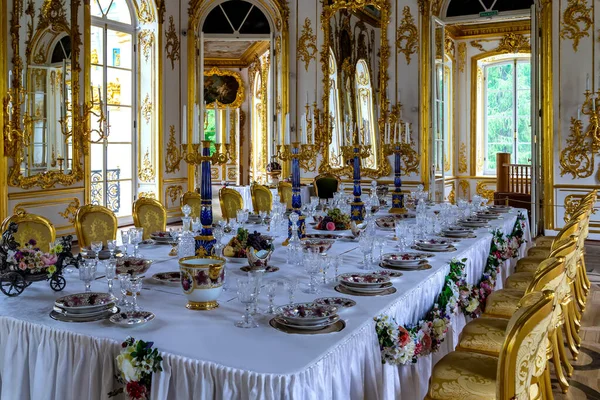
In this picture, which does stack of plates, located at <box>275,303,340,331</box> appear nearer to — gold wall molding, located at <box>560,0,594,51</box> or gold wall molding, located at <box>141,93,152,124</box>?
gold wall molding, located at <box>560,0,594,51</box>

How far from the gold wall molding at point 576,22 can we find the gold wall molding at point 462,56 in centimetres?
429

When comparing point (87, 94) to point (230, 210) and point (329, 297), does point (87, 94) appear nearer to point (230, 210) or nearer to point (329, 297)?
point (230, 210)

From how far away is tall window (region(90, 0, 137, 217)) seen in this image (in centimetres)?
821

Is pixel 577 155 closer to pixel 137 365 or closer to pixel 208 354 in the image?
pixel 208 354

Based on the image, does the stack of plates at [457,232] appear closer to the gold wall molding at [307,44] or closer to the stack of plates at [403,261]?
the stack of plates at [403,261]

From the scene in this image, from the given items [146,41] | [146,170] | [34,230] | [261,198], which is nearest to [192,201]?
[261,198]

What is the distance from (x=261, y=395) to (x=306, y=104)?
7.63 m

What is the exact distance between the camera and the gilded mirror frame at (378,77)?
8477mm

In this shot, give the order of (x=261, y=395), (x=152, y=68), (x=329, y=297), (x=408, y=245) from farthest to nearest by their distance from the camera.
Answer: (x=152, y=68) < (x=408, y=245) < (x=329, y=297) < (x=261, y=395)

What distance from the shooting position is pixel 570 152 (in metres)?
7.83

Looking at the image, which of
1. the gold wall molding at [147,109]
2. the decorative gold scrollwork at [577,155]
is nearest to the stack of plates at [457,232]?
the decorative gold scrollwork at [577,155]

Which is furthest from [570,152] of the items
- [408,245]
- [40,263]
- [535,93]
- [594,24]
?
[40,263]

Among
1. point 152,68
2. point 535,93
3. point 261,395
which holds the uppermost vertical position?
point 152,68

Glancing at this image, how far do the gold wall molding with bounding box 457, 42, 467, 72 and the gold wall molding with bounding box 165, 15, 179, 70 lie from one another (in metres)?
6.01
